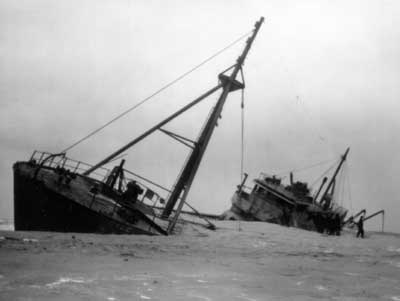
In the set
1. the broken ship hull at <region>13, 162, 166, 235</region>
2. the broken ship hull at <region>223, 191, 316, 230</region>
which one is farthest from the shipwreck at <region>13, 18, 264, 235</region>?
the broken ship hull at <region>223, 191, 316, 230</region>

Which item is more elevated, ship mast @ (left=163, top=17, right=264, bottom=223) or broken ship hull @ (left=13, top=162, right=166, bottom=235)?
ship mast @ (left=163, top=17, right=264, bottom=223)

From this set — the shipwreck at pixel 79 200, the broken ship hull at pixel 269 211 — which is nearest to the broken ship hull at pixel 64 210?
the shipwreck at pixel 79 200

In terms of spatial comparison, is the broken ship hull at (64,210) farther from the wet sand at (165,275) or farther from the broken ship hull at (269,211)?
the broken ship hull at (269,211)

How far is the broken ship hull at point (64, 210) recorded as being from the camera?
11.9 m

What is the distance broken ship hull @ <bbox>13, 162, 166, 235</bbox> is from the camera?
11.9m

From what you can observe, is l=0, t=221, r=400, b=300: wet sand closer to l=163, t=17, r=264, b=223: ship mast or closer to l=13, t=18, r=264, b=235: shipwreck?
l=13, t=18, r=264, b=235: shipwreck

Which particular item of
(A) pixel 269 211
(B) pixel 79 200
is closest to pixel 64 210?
(B) pixel 79 200

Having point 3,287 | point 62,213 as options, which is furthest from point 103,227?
point 3,287

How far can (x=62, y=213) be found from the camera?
12.0 m

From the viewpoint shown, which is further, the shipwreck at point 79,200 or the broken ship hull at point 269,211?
the broken ship hull at point 269,211

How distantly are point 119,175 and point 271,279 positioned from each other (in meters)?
10.5

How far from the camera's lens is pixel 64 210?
11.9 meters

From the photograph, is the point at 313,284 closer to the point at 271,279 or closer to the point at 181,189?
the point at 271,279

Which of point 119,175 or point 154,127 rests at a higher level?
point 154,127
